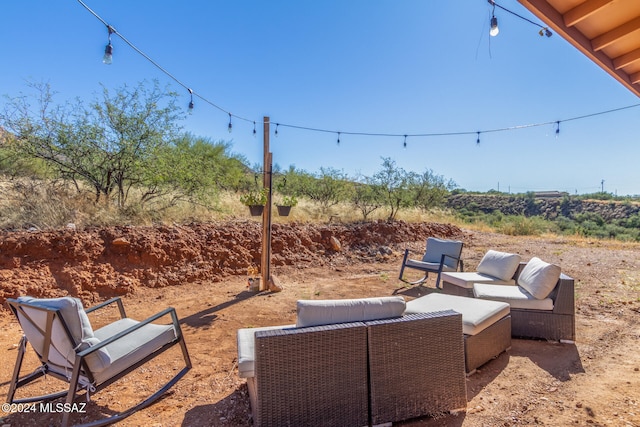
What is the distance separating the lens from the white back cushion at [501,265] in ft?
13.3

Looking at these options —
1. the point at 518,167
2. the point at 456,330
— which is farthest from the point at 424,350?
the point at 518,167

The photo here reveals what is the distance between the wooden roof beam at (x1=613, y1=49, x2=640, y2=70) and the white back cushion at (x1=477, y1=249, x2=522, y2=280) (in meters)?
2.45

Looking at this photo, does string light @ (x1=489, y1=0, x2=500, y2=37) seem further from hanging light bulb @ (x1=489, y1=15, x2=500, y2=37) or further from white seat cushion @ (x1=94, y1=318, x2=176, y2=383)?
white seat cushion @ (x1=94, y1=318, x2=176, y2=383)

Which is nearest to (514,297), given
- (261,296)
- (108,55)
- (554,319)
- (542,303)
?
(542,303)

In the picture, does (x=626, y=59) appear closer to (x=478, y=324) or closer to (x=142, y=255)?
(x=478, y=324)

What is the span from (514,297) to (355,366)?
2.24m

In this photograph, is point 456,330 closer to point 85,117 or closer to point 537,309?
point 537,309

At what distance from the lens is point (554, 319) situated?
3127 millimetres

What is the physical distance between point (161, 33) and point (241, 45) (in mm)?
2006

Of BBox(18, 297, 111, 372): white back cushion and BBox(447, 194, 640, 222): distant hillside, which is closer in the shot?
BBox(18, 297, 111, 372): white back cushion

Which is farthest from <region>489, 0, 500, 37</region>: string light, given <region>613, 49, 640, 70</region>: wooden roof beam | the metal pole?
the metal pole

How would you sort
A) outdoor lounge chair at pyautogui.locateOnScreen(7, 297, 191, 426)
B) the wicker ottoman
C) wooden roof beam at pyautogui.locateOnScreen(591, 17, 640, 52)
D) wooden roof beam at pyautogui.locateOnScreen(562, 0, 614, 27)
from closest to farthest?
1. wooden roof beam at pyautogui.locateOnScreen(562, 0, 614, 27)
2. wooden roof beam at pyautogui.locateOnScreen(591, 17, 640, 52)
3. outdoor lounge chair at pyautogui.locateOnScreen(7, 297, 191, 426)
4. the wicker ottoman

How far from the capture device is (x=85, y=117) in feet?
18.9

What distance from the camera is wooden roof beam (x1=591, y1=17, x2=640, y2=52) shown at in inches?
72.1
